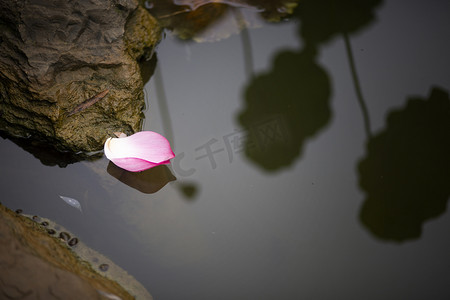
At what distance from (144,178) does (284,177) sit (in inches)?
20.2

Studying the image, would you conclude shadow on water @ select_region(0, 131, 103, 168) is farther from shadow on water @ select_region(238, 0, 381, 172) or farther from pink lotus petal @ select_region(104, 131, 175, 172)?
shadow on water @ select_region(238, 0, 381, 172)

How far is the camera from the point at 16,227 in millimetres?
1007

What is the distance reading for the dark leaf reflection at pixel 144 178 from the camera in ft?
4.46

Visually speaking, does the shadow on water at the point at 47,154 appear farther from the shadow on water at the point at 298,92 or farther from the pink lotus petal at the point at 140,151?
the shadow on water at the point at 298,92

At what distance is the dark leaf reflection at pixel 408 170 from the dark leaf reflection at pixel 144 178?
28.6 inches

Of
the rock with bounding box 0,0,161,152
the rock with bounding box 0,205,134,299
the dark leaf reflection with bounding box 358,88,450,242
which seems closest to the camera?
the rock with bounding box 0,205,134,299

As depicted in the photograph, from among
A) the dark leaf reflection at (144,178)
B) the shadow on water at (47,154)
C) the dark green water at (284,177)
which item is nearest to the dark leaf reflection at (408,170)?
the dark green water at (284,177)

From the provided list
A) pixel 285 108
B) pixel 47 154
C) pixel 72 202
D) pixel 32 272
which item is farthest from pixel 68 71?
pixel 285 108

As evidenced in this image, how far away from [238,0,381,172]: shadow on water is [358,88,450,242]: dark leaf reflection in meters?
0.12

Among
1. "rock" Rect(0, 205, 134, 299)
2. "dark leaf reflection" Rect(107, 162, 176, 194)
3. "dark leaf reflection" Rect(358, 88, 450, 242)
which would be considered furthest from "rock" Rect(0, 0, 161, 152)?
"dark leaf reflection" Rect(358, 88, 450, 242)

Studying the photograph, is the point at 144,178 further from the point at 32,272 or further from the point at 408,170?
the point at 408,170

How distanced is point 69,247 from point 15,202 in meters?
0.25

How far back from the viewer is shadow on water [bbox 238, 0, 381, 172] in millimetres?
1453

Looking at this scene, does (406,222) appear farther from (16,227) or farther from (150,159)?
(16,227)
